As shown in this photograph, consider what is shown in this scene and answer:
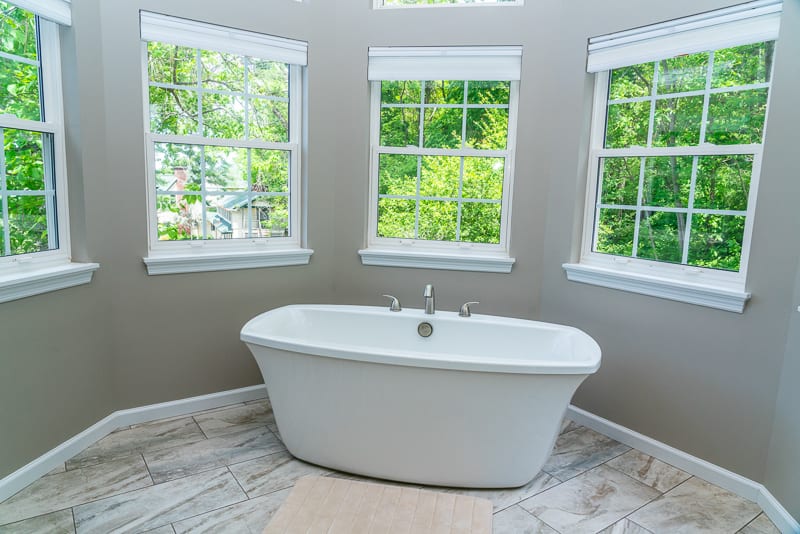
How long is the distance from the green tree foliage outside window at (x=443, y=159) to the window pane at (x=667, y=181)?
2.83 ft

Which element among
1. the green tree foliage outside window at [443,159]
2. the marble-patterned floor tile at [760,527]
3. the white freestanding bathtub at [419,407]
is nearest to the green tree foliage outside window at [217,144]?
the green tree foliage outside window at [443,159]

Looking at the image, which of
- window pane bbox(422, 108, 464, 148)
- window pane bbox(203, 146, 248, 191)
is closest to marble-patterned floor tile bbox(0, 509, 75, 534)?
window pane bbox(203, 146, 248, 191)

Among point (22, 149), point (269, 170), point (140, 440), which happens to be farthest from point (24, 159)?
point (140, 440)

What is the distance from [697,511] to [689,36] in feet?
7.39

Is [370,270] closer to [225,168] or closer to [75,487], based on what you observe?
[225,168]

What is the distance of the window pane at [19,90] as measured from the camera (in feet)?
7.29

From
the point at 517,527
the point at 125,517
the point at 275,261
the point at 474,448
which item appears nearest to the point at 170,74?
the point at 275,261

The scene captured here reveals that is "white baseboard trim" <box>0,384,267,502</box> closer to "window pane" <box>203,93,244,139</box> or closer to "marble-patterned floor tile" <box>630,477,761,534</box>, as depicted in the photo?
"window pane" <box>203,93,244,139</box>

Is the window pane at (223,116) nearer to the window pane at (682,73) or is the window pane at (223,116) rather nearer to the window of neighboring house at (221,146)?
the window of neighboring house at (221,146)

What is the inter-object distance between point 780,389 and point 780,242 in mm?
654

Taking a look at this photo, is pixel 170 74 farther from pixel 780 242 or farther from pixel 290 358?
pixel 780 242

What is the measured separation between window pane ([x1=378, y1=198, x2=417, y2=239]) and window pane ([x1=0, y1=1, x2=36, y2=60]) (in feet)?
6.61

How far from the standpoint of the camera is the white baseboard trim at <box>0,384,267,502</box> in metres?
2.24

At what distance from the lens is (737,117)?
7.99ft
